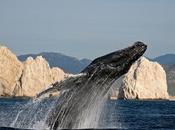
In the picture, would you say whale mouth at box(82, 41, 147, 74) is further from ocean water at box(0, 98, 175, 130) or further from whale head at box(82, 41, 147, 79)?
ocean water at box(0, 98, 175, 130)

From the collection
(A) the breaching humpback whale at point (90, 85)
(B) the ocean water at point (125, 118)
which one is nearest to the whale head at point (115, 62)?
(A) the breaching humpback whale at point (90, 85)

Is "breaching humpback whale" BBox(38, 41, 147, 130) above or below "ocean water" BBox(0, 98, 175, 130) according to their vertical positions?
above

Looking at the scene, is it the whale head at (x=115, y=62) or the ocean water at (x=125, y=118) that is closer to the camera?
the whale head at (x=115, y=62)

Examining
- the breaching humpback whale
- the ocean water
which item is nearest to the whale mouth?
the breaching humpback whale

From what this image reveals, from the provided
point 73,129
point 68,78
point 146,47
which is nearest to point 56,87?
point 68,78

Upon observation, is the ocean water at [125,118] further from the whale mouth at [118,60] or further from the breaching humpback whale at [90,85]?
→ the whale mouth at [118,60]

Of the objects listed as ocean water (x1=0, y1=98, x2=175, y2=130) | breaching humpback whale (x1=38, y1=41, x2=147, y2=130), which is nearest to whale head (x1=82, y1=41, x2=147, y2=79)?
breaching humpback whale (x1=38, y1=41, x2=147, y2=130)

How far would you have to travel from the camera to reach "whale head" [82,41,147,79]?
25625 millimetres

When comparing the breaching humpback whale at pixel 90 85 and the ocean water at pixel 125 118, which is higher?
the breaching humpback whale at pixel 90 85

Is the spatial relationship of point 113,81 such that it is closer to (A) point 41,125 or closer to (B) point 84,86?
(B) point 84,86

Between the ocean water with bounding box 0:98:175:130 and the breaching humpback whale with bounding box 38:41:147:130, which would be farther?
the ocean water with bounding box 0:98:175:130

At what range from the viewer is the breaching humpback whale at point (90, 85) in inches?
1008

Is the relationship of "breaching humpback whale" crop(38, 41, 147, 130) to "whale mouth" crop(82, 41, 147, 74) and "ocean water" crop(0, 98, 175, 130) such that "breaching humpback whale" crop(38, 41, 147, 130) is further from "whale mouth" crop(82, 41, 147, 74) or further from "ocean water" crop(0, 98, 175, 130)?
"ocean water" crop(0, 98, 175, 130)

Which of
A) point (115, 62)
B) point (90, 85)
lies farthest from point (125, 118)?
point (115, 62)
